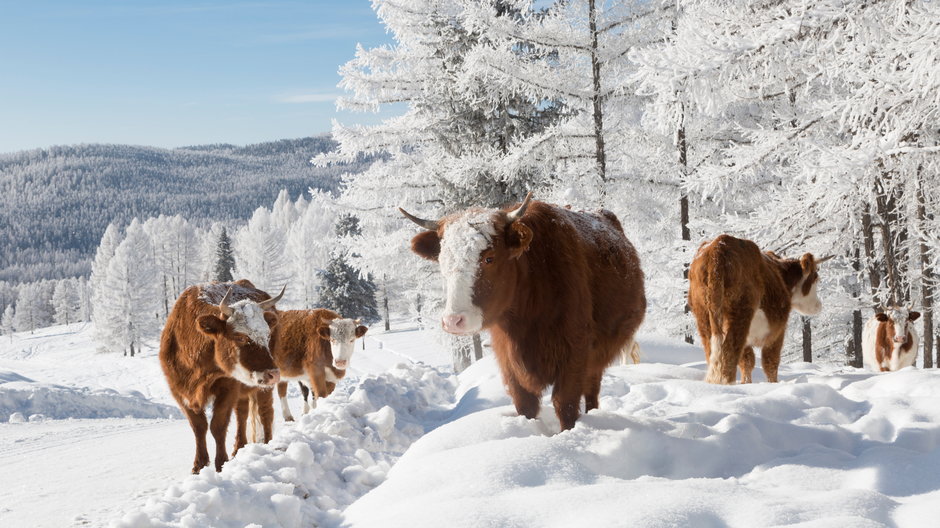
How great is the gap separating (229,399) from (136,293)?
2158 inches

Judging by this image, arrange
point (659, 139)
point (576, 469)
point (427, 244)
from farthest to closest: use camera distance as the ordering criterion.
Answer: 1. point (659, 139)
2. point (427, 244)
3. point (576, 469)

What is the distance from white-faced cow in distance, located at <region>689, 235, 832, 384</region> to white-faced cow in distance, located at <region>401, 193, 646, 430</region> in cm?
187

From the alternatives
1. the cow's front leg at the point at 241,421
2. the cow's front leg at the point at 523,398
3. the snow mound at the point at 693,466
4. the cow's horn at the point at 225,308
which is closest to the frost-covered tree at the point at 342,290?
the cow's front leg at the point at 241,421

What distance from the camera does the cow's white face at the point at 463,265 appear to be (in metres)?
3.56

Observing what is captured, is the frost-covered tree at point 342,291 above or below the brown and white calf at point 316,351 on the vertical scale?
below

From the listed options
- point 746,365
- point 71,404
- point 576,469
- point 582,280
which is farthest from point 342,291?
point 576,469

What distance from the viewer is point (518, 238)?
12.3 feet

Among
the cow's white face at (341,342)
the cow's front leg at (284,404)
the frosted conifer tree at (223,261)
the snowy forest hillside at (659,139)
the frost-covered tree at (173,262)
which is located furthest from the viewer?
the frost-covered tree at (173,262)

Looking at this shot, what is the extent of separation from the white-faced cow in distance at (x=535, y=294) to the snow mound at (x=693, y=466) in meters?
0.33

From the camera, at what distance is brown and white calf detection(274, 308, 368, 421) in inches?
420

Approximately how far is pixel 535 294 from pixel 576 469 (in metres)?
1.11

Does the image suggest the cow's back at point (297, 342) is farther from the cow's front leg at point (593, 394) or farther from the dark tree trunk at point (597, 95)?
the cow's front leg at point (593, 394)

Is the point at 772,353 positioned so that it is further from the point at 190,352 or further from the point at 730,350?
the point at 190,352

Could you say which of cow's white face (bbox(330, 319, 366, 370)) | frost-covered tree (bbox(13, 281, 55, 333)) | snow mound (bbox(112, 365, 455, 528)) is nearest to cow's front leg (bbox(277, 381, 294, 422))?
cow's white face (bbox(330, 319, 366, 370))
